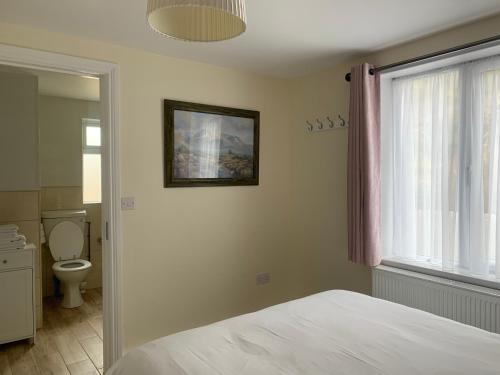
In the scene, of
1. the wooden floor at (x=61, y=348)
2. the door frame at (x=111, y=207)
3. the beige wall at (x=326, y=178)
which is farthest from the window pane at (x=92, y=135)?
the beige wall at (x=326, y=178)

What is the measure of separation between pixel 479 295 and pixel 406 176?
962 millimetres

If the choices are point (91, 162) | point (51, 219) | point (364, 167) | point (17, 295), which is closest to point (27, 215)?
point (17, 295)

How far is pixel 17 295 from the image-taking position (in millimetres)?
→ 3090

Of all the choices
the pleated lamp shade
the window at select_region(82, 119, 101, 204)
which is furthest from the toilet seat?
the pleated lamp shade

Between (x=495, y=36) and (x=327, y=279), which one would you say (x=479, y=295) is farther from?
(x=495, y=36)

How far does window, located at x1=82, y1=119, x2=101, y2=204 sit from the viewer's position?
15.8 ft

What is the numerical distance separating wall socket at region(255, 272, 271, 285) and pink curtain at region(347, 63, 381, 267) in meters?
1.02

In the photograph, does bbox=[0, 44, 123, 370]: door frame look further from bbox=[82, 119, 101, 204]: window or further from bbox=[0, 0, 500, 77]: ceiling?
bbox=[82, 119, 101, 204]: window

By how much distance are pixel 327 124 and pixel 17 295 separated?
302 centimetres

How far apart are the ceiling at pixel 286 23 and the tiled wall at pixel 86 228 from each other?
261 cm

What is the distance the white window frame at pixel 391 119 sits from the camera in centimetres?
230

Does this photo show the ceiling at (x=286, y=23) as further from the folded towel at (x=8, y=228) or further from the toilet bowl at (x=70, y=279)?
the toilet bowl at (x=70, y=279)

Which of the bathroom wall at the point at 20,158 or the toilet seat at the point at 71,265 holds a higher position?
the bathroom wall at the point at 20,158

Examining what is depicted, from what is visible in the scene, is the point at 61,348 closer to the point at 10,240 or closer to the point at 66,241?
the point at 10,240
